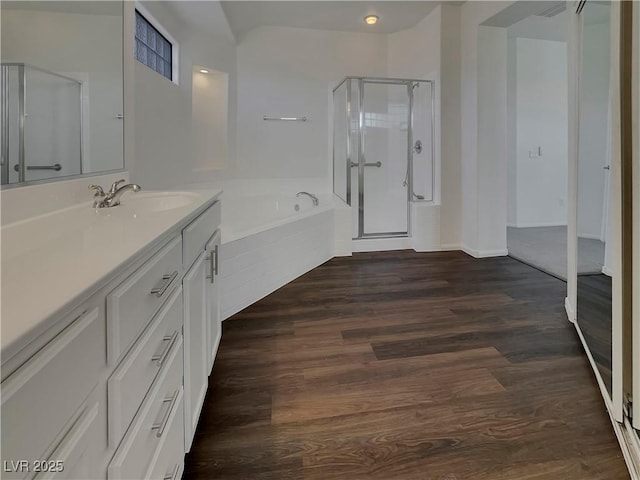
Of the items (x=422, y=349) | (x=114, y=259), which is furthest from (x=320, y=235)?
(x=114, y=259)

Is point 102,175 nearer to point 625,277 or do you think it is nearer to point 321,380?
point 321,380

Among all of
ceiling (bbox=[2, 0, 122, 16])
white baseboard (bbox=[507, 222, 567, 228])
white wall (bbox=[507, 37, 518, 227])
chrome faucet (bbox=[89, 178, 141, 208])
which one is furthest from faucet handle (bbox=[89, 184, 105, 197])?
white baseboard (bbox=[507, 222, 567, 228])

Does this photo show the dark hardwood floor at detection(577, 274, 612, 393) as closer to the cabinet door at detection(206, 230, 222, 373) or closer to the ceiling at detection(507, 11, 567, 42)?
the cabinet door at detection(206, 230, 222, 373)

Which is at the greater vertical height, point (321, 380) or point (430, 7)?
point (430, 7)

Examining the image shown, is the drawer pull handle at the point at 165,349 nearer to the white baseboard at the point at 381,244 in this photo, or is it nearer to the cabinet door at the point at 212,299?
the cabinet door at the point at 212,299

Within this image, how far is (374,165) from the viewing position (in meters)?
4.82

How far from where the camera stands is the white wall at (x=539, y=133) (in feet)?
17.5

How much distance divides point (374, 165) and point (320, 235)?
155cm

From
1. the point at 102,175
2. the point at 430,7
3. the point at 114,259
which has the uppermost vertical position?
the point at 430,7

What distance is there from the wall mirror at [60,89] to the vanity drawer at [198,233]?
544mm

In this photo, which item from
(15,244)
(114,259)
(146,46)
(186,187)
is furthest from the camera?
(186,187)

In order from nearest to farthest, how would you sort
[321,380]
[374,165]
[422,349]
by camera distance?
[321,380], [422,349], [374,165]

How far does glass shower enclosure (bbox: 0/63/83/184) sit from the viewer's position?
115 centimetres

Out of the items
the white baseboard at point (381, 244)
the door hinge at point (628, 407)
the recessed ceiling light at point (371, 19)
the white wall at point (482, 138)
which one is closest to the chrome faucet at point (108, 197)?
the door hinge at point (628, 407)
